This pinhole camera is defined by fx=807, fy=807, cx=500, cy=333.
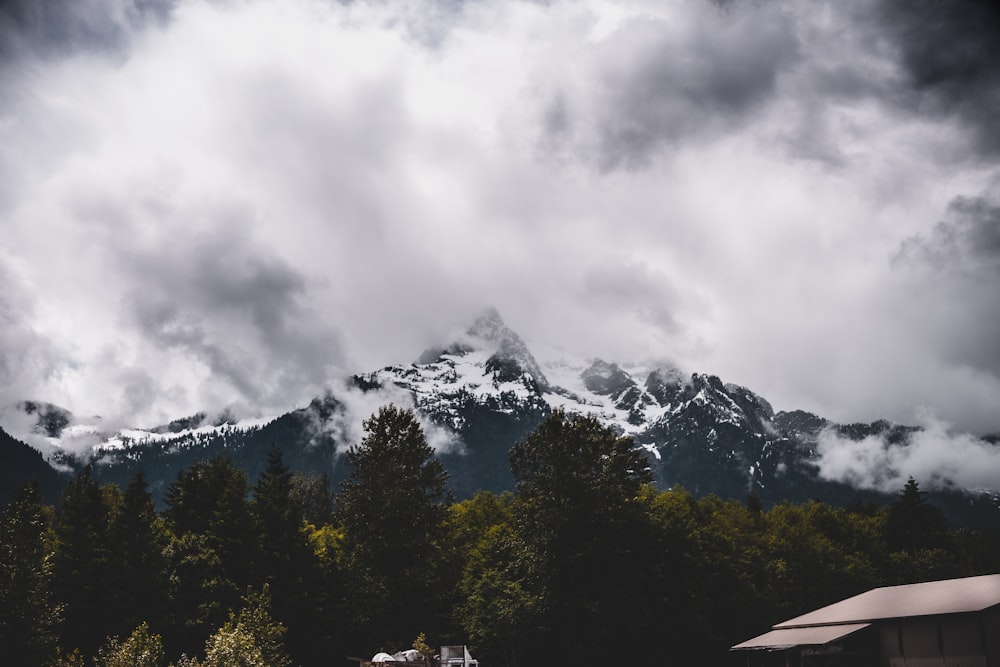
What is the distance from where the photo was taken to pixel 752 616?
8956cm

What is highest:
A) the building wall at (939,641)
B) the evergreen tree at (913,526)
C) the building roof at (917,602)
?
the evergreen tree at (913,526)

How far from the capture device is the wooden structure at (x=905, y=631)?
142 feet

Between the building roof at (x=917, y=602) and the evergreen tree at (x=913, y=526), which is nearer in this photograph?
the building roof at (x=917, y=602)

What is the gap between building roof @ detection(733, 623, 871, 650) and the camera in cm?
4869

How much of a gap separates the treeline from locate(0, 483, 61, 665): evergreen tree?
3.62ft

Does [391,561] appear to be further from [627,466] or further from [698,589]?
[698,589]

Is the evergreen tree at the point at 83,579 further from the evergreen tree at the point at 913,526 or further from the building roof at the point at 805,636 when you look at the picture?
the evergreen tree at the point at 913,526

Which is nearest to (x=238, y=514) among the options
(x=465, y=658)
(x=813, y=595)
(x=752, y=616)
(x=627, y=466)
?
(x=465, y=658)

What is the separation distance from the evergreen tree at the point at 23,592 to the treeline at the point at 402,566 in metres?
1.10

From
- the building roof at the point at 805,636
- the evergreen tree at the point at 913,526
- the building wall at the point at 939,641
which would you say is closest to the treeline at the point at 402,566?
the building roof at the point at 805,636

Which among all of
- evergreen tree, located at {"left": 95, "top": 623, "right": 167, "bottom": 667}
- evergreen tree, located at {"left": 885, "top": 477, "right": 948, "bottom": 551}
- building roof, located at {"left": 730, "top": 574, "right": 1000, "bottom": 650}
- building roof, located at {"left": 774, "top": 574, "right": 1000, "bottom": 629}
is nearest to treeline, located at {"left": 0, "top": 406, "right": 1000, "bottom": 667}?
evergreen tree, located at {"left": 95, "top": 623, "right": 167, "bottom": 667}

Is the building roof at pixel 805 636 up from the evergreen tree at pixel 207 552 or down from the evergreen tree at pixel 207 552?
down

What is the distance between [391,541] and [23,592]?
109ft

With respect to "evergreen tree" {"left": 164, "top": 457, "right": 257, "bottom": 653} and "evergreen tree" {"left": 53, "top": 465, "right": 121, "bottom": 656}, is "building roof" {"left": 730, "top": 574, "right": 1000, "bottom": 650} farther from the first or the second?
"evergreen tree" {"left": 53, "top": 465, "right": 121, "bottom": 656}
